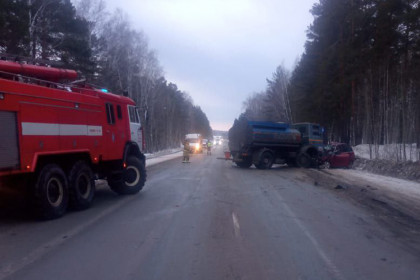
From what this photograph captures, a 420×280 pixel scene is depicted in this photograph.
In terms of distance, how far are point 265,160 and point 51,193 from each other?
16.6m

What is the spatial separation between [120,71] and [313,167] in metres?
23.9

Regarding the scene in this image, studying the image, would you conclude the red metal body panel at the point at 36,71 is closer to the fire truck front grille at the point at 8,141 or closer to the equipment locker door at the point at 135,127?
the fire truck front grille at the point at 8,141

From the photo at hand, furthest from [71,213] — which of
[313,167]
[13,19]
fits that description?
[313,167]

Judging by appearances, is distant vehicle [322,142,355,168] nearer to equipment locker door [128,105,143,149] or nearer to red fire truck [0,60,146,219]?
equipment locker door [128,105,143,149]

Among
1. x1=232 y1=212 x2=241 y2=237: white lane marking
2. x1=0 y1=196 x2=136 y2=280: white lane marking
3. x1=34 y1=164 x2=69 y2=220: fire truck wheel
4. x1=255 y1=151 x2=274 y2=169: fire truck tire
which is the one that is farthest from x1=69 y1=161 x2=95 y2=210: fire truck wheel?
x1=255 y1=151 x2=274 y2=169: fire truck tire

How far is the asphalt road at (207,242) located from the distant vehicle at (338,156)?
44.4 feet

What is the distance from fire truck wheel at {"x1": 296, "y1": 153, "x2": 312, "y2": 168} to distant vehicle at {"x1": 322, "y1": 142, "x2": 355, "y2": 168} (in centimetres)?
87

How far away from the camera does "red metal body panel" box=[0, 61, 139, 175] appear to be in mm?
8523

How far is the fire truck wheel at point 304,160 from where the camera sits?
25.6 meters

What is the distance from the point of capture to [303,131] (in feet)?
88.6

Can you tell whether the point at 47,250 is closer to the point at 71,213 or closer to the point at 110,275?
the point at 110,275

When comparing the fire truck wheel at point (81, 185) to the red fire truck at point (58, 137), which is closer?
the red fire truck at point (58, 137)

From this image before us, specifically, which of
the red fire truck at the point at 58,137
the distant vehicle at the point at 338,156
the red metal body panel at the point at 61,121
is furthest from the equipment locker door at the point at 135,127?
the distant vehicle at the point at 338,156

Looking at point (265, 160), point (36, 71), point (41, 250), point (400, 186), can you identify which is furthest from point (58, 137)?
point (265, 160)
